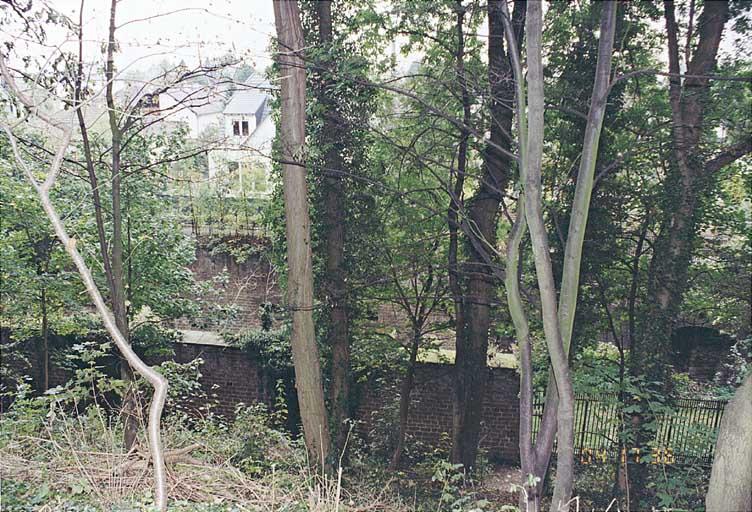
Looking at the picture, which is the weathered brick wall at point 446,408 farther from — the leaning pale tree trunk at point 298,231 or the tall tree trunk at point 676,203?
the tall tree trunk at point 676,203

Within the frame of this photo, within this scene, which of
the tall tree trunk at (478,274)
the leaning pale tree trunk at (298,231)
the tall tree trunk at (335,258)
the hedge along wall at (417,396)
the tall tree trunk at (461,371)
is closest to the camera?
the leaning pale tree trunk at (298,231)

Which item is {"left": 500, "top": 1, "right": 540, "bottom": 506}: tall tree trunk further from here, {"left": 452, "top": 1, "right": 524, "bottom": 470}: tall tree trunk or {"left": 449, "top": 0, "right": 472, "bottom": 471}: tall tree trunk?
{"left": 449, "top": 0, "right": 472, "bottom": 471}: tall tree trunk

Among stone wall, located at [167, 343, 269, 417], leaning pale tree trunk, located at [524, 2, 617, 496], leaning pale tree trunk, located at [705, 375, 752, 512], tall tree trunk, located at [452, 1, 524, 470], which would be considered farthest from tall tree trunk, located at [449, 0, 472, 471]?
leaning pale tree trunk, located at [705, 375, 752, 512]

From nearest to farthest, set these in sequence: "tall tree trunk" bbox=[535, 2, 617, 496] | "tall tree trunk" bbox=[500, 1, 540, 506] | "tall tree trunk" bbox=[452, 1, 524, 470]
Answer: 1. "tall tree trunk" bbox=[535, 2, 617, 496]
2. "tall tree trunk" bbox=[500, 1, 540, 506]
3. "tall tree trunk" bbox=[452, 1, 524, 470]

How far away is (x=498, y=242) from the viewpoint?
7.84 m

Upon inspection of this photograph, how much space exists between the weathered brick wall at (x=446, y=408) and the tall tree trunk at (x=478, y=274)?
90 centimetres

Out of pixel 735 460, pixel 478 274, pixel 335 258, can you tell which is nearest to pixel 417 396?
pixel 478 274

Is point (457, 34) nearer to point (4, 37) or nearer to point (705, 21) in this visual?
point (705, 21)

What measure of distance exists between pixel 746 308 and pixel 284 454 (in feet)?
18.0

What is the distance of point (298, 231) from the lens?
6.27 metres

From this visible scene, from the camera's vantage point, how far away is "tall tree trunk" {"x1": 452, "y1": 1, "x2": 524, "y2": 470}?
21.9ft

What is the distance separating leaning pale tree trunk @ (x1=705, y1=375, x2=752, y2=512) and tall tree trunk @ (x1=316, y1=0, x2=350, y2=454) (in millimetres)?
4219

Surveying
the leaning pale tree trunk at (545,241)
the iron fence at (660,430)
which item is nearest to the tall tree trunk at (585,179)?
the leaning pale tree trunk at (545,241)

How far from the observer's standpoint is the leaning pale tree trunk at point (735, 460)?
3.62 meters
